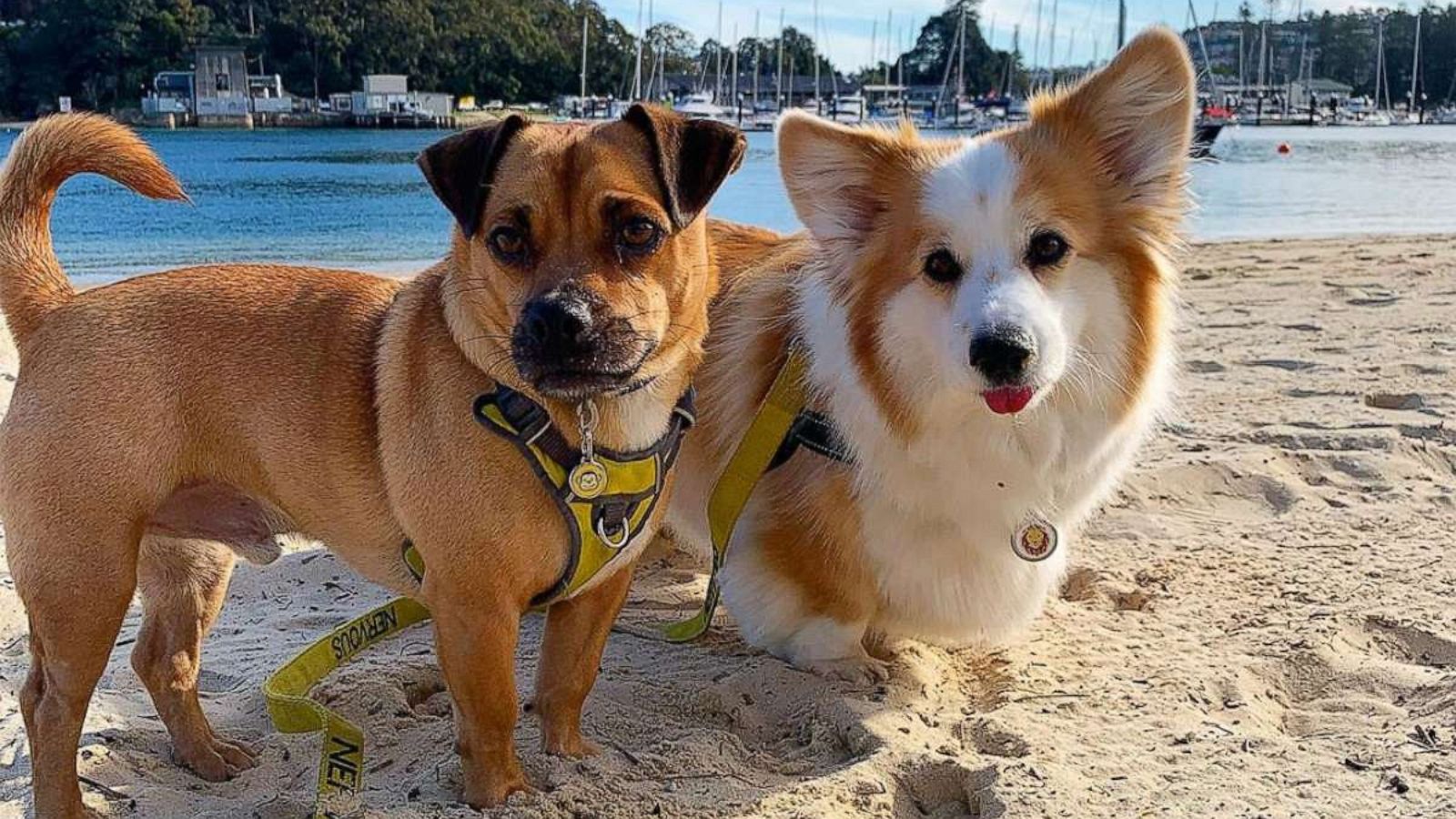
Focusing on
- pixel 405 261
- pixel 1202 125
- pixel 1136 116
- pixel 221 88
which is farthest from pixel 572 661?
pixel 221 88

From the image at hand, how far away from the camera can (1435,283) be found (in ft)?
30.4

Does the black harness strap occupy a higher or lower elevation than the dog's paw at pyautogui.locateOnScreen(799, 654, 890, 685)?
higher

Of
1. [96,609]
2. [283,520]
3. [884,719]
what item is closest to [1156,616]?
[884,719]

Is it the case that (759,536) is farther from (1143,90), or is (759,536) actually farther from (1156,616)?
(1143,90)

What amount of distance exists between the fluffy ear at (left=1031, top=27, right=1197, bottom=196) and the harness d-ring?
5.05 ft

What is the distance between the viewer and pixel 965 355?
285 cm

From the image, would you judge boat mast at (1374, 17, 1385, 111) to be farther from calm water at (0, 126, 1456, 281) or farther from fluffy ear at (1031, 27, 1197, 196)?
fluffy ear at (1031, 27, 1197, 196)

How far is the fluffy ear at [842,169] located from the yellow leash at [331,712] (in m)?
1.51

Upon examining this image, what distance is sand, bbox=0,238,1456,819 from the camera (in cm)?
271

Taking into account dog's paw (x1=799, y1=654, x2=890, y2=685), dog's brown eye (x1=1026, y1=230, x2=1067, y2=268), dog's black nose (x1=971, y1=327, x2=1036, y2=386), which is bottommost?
dog's paw (x1=799, y1=654, x2=890, y2=685)

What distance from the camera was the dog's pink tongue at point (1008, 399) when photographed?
9.52ft

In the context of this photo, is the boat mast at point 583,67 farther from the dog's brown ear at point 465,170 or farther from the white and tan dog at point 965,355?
the dog's brown ear at point 465,170

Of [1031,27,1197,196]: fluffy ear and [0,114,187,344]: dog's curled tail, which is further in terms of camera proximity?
[1031,27,1197,196]: fluffy ear

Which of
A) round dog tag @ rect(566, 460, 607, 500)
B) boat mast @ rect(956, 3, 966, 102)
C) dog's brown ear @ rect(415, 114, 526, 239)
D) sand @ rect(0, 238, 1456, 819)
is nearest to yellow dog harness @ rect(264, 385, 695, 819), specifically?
round dog tag @ rect(566, 460, 607, 500)
